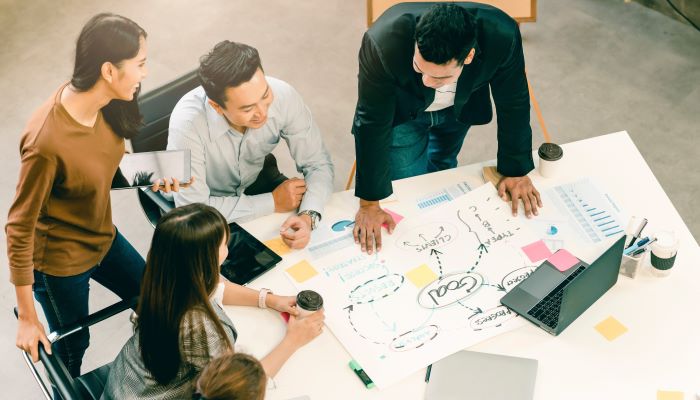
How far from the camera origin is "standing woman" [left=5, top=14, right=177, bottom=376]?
1.96 meters

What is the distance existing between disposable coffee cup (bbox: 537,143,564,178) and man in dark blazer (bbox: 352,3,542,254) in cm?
5

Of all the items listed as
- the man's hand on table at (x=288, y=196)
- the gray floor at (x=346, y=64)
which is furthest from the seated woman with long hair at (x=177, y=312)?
the gray floor at (x=346, y=64)

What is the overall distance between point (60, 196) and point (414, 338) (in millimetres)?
1022

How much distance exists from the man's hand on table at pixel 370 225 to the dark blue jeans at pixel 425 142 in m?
0.36

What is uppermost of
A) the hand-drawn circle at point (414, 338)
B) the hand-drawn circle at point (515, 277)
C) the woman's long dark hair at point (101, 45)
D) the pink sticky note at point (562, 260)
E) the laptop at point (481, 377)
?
the woman's long dark hair at point (101, 45)

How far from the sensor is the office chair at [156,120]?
248 cm

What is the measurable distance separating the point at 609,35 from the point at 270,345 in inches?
116

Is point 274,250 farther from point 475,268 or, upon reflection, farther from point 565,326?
point 565,326

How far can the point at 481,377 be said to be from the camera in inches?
75.1

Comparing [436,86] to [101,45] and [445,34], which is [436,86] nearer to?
[445,34]

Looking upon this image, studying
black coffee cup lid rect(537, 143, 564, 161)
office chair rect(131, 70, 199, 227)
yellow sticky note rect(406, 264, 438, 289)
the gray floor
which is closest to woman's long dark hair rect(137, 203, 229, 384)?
yellow sticky note rect(406, 264, 438, 289)

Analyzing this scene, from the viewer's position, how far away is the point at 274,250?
88.6 inches

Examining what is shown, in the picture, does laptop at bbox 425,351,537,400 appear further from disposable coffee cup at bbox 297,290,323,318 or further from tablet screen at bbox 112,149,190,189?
tablet screen at bbox 112,149,190,189

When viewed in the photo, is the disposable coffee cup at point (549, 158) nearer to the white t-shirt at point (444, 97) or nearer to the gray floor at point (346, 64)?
the white t-shirt at point (444, 97)
